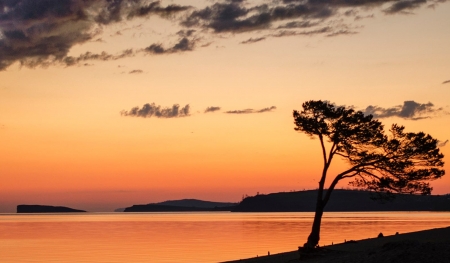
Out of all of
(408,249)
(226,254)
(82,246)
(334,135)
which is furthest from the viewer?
(82,246)

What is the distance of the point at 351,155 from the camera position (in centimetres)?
5434

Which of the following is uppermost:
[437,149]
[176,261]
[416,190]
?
[437,149]

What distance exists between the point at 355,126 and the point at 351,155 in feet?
9.11

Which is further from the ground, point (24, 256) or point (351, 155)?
point (351, 155)

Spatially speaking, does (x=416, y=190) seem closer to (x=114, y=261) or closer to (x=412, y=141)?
(x=412, y=141)

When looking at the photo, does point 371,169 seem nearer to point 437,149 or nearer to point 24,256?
point 437,149

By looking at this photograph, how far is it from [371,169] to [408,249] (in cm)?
2674

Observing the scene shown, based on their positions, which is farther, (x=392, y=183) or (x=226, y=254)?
(x=226, y=254)

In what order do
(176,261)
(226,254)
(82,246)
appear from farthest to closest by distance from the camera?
(82,246)
(226,254)
(176,261)

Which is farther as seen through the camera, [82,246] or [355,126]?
[82,246]

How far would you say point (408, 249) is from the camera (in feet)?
96.5

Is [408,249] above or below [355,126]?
below

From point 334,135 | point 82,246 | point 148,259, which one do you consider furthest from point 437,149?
point 82,246

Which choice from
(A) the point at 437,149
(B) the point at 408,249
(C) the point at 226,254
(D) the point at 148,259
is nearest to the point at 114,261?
(D) the point at 148,259
